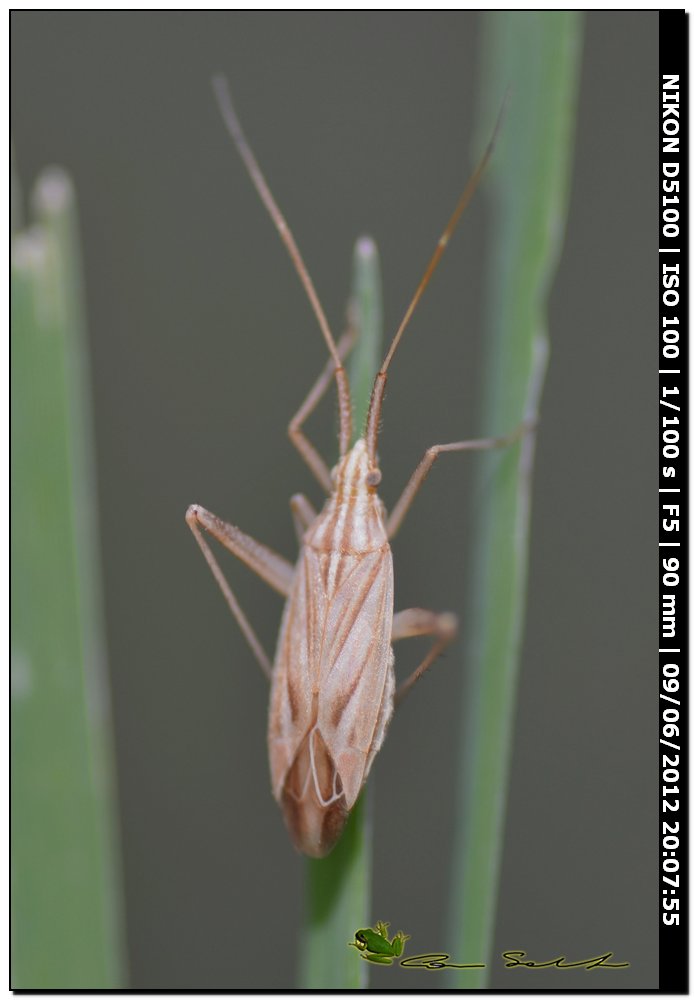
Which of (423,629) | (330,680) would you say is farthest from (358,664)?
(423,629)

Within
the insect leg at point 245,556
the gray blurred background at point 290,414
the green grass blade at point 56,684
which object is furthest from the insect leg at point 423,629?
the green grass blade at point 56,684

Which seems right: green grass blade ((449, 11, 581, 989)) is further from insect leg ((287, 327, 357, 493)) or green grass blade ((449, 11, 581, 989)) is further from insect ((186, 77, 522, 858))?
insect leg ((287, 327, 357, 493))

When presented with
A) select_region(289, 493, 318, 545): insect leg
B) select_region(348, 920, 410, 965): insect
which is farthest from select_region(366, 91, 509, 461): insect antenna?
select_region(348, 920, 410, 965): insect

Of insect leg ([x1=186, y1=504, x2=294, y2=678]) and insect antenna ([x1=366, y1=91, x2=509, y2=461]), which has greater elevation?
insect antenna ([x1=366, y1=91, x2=509, y2=461])

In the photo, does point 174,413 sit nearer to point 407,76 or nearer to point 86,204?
point 86,204

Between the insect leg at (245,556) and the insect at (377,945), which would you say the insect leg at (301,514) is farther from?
the insect at (377,945)

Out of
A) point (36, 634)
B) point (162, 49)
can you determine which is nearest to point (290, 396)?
point (162, 49)

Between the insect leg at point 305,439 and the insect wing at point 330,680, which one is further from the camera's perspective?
the insect leg at point 305,439

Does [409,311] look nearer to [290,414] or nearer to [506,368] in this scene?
[506,368]
